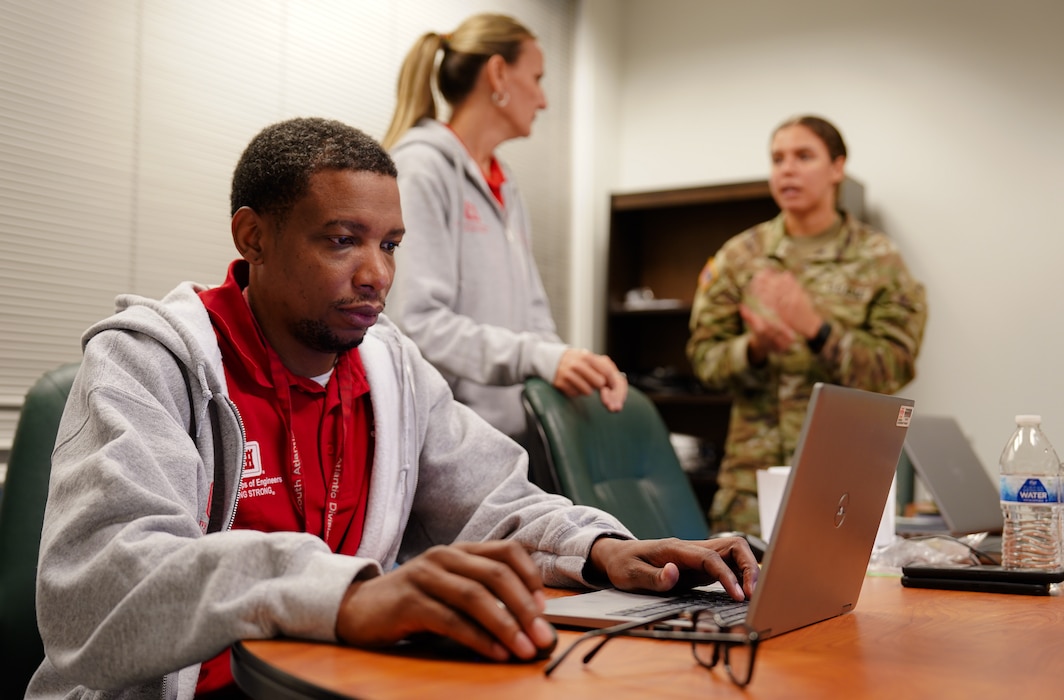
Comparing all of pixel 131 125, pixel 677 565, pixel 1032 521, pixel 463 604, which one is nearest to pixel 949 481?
pixel 1032 521

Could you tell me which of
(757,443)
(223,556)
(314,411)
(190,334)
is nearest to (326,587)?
(223,556)

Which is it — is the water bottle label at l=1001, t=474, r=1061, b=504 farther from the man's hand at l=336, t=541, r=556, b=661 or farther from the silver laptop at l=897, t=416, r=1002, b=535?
the man's hand at l=336, t=541, r=556, b=661

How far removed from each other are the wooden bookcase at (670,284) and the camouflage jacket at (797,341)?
0.87 m

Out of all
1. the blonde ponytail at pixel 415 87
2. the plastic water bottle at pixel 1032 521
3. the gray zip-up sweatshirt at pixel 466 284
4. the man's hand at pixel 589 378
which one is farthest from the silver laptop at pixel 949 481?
the blonde ponytail at pixel 415 87

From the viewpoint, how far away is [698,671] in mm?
754

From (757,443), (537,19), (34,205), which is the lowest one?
(757,443)

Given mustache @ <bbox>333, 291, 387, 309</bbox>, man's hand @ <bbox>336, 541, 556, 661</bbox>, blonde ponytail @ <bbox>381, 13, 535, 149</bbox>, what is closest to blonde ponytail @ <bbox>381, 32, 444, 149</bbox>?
blonde ponytail @ <bbox>381, 13, 535, 149</bbox>

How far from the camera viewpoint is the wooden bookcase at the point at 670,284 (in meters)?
4.50

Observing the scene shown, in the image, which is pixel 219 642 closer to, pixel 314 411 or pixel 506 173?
Result: pixel 314 411

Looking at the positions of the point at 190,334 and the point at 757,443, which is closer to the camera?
the point at 190,334

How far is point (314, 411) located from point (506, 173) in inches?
58.6

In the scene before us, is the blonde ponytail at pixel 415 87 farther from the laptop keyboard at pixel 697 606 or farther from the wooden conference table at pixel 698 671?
the wooden conference table at pixel 698 671

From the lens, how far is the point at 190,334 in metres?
1.11

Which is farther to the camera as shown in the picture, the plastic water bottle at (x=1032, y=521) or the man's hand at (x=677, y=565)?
the plastic water bottle at (x=1032, y=521)
